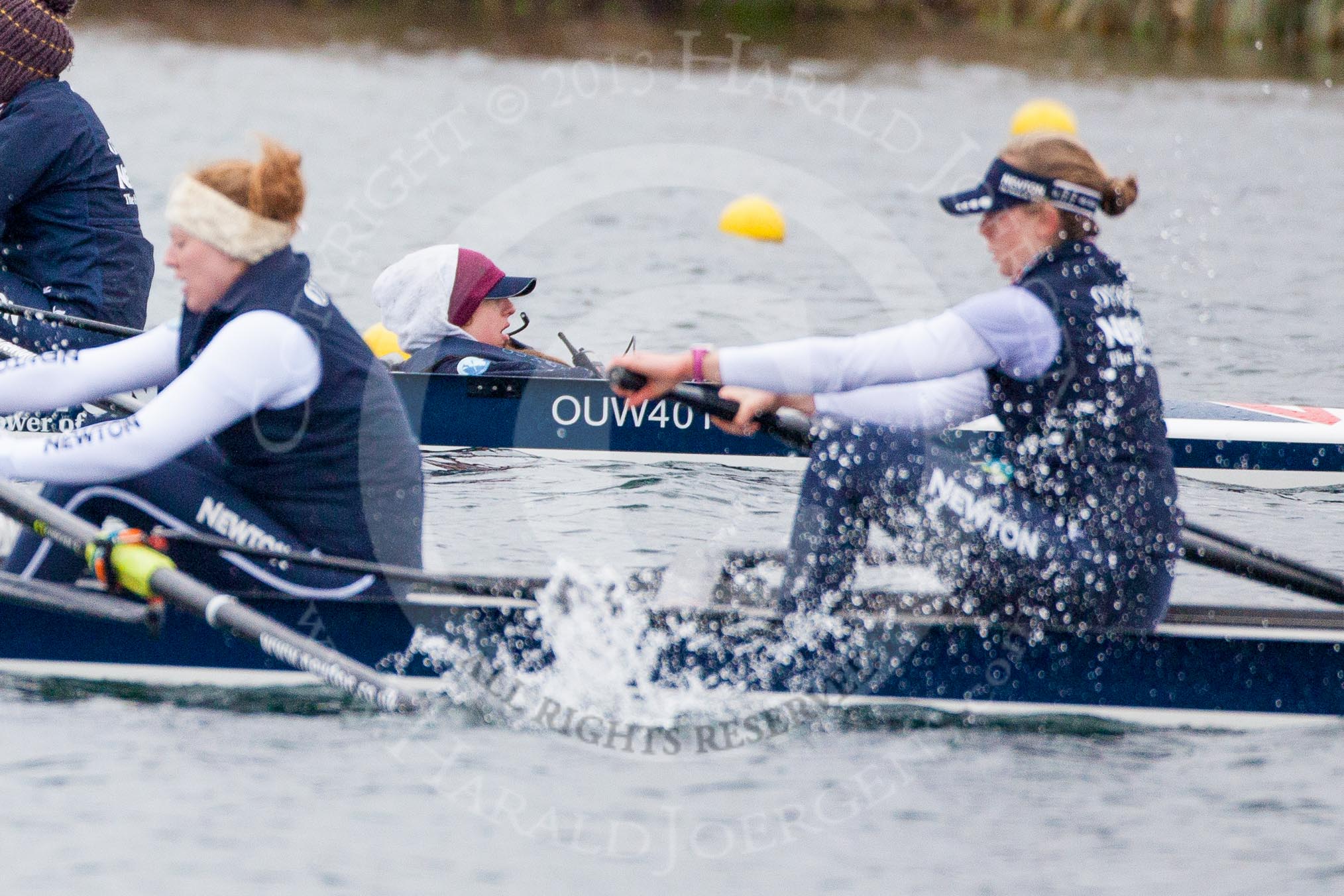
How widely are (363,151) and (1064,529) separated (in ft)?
38.1

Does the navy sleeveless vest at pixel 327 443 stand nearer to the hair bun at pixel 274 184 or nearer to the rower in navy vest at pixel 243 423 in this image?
the rower in navy vest at pixel 243 423

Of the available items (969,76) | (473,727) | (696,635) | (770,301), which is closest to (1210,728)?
(696,635)

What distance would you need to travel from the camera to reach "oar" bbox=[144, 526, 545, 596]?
4082 mm

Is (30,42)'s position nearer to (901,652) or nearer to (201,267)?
(201,267)

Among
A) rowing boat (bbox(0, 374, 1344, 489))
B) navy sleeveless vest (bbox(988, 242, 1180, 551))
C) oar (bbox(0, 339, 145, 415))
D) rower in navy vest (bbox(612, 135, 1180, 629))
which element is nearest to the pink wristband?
rower in navy vest (bbox(612, 135, 1180, 629))

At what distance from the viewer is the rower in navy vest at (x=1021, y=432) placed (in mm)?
3953

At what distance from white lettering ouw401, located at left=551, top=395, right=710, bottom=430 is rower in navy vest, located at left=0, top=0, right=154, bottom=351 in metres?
1.60

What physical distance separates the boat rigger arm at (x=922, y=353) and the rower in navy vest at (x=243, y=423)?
0.87 metres

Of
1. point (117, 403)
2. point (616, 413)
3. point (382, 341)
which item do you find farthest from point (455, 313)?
point (117, 403)

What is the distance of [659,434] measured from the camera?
22.2ft

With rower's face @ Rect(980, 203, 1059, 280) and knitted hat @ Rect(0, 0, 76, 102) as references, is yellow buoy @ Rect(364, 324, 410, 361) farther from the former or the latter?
rower's face @ Rect(980, 203, 1059, 280)

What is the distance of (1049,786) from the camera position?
407 centimetres

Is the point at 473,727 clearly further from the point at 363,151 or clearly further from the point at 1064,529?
the point at 363,151

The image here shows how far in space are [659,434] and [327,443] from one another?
2.78 meters
